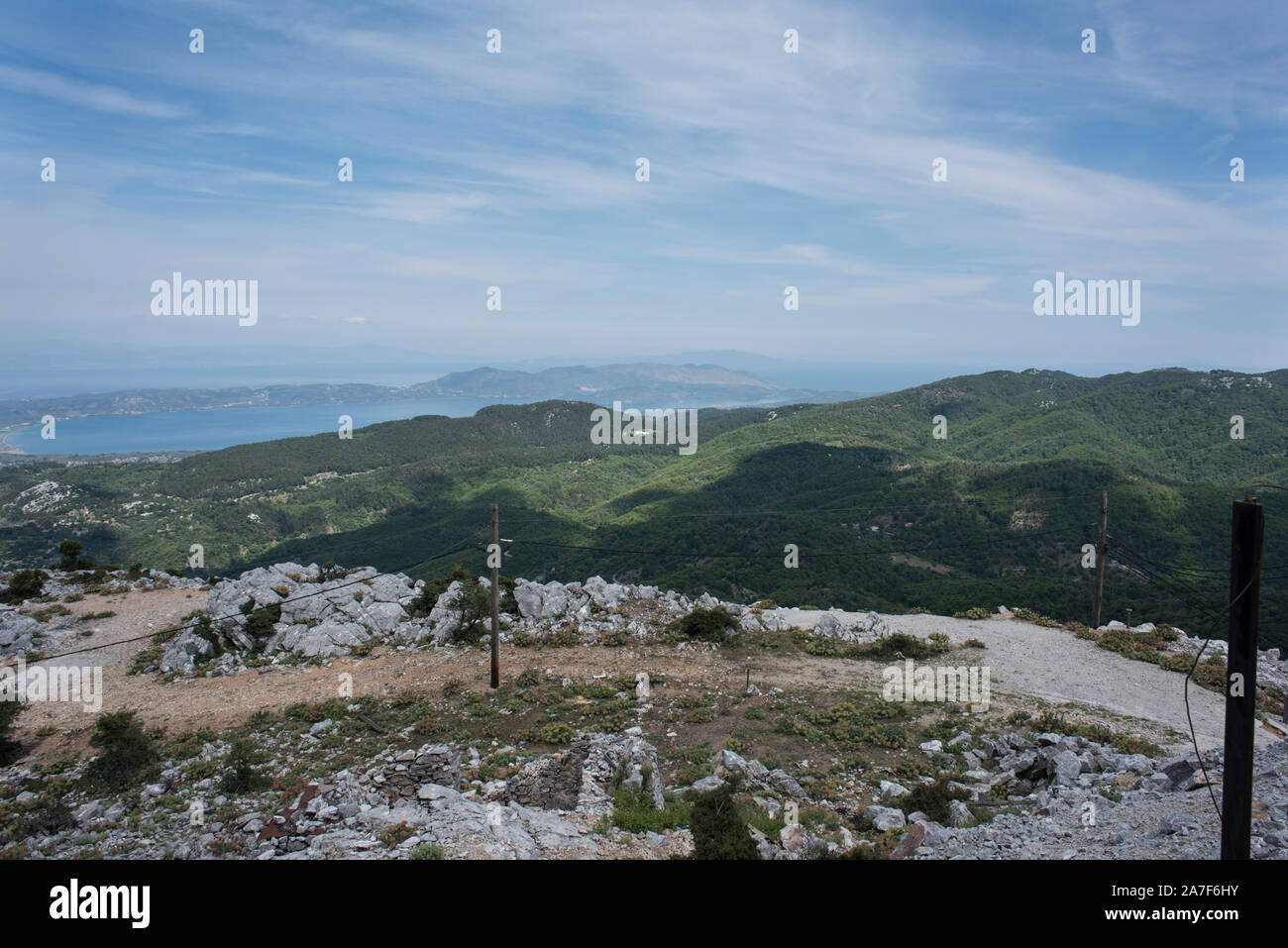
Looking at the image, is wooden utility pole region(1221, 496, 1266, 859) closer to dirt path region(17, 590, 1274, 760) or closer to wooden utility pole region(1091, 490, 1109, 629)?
dirt path region(17, 590, 1274, 760)

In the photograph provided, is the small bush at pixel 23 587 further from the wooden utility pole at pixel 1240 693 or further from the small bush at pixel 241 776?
the wooden utility pole at pixel 1240 693

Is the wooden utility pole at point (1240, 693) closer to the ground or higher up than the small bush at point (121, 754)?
higher up

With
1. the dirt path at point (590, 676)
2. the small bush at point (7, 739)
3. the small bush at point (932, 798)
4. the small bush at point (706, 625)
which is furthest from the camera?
the small bush at point (706, 625)

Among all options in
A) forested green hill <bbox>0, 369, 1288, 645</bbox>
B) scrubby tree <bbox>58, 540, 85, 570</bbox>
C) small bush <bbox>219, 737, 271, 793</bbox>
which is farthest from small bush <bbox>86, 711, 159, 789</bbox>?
scrubby tree <bbox>58, 540, 85, 570</bbox>

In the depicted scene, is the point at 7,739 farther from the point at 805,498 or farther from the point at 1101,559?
the point at 805,498

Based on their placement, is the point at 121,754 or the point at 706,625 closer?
the point at 121,754

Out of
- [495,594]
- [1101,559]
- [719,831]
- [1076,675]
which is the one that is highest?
[1101,559]

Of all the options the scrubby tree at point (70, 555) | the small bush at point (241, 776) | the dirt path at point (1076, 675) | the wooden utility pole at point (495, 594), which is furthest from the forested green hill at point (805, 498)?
the small bush at point (241, 776)

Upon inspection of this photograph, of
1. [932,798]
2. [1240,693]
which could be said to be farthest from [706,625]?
[1240,693]
